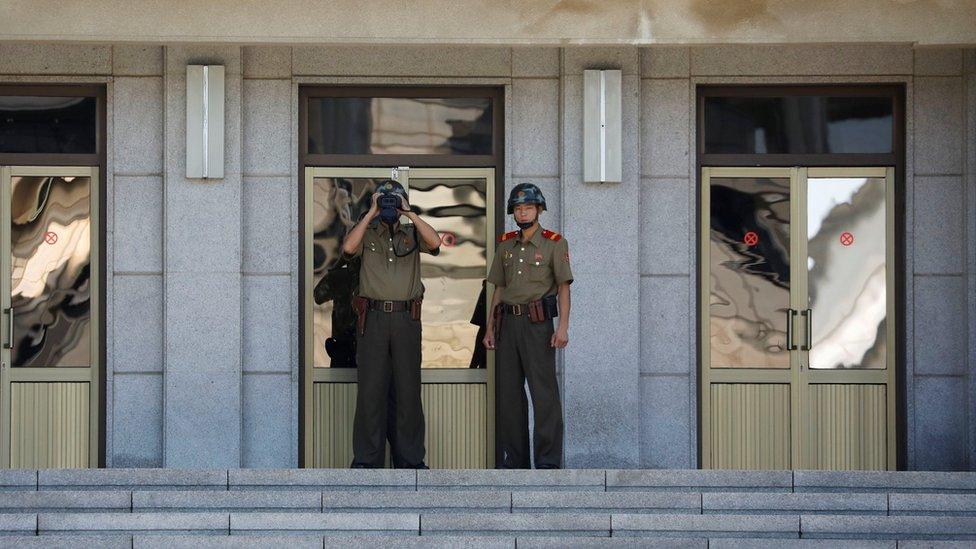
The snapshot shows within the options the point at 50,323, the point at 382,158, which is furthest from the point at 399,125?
the point at 50,323

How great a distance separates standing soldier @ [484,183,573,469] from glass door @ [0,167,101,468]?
3.36 m

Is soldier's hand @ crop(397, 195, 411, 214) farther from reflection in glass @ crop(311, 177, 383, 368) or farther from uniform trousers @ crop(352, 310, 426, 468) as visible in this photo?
reflection in glass @ crop(311, 177, 383, 368)

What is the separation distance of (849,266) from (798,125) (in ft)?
3.87

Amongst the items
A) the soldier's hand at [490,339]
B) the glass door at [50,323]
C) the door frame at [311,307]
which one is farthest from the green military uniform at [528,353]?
the glass door at [50,323]

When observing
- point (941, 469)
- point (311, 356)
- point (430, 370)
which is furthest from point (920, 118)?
point (311, 356)

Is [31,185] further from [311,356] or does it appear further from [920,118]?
[920,118]

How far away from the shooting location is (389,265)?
11273 millimetres

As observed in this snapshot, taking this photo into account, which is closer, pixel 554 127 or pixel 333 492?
pixel 333 492

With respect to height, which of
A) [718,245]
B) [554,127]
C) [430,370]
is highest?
[554,127]

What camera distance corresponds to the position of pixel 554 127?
1216cm

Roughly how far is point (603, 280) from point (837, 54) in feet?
8.38

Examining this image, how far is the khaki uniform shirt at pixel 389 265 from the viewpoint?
1123 centimetres

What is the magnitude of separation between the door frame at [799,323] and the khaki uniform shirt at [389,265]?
2.40m

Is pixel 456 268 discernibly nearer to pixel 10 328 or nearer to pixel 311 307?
pixel 311 307
